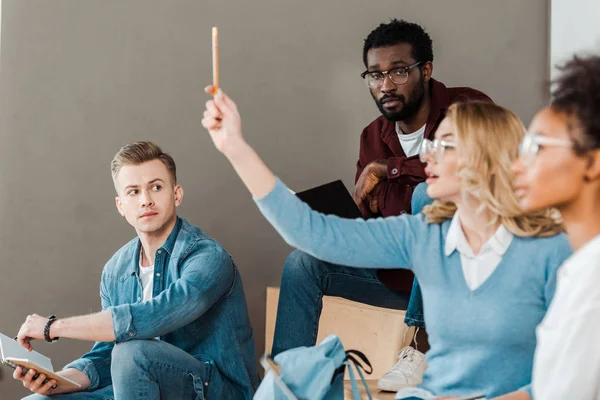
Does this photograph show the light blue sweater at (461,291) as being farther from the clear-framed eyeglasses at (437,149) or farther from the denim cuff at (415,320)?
the denim cuff at (415,320)

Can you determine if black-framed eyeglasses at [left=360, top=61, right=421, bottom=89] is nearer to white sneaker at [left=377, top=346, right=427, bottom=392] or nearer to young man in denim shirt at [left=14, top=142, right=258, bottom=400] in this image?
young man in denim shirt at [left=14, top=142, right=258, bottom=400]

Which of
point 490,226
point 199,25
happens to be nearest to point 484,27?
point 199,25

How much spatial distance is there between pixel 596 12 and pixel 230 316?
1.77m

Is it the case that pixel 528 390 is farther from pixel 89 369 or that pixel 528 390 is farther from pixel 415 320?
pixel 89 369

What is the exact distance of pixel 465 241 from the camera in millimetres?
1689

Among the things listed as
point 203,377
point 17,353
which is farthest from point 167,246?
point 17,353

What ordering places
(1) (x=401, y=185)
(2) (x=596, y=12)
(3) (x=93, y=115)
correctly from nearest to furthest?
(1) (x=401, y=185)
(2) (x=596, y=12)
(3) (x=93, y=115)

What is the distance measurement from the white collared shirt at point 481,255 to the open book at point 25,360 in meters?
1.20

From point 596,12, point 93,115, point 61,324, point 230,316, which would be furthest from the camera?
point 93,115

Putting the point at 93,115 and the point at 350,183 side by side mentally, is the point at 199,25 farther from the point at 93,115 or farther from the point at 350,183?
the point at 350,183

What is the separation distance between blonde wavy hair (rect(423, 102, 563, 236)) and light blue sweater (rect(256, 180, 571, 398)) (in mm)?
37

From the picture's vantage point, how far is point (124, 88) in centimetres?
331

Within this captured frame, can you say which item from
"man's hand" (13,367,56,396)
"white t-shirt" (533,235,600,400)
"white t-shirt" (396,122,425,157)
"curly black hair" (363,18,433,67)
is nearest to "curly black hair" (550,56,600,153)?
"white t-shirt" (533,235,600,400)

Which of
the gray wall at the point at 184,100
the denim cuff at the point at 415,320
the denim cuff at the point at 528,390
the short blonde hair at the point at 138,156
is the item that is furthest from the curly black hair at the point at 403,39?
the denim cuff at the point at 528,390
